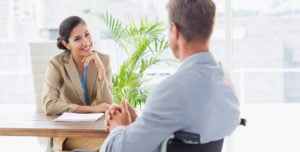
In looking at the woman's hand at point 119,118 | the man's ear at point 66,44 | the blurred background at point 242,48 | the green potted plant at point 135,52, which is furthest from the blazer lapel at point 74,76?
the blurred background at point 242,48

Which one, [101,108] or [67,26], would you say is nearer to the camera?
[101,108]

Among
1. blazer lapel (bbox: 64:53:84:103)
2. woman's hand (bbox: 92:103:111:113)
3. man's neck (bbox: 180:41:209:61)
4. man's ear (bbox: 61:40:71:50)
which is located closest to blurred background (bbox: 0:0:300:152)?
man's ear (bbox: 61:40:71:50)

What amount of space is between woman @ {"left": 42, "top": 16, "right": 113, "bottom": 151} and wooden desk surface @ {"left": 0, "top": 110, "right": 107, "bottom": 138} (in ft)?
0.95

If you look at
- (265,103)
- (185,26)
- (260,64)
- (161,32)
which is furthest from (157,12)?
(185,26)

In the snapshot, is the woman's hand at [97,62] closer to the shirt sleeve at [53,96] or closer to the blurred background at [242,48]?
the shirt sleeve at [53,96]

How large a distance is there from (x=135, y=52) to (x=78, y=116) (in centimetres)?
124

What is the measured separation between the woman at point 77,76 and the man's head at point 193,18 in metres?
1.26

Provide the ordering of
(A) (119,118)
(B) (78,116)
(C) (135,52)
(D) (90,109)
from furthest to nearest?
(C) (135,52) < (D) (90,109) < (B) (78,116) < (A) (119,118)

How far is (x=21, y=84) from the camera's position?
13.6 feet

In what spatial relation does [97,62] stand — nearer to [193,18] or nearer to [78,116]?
[78,116]

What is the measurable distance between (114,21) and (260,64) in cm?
135

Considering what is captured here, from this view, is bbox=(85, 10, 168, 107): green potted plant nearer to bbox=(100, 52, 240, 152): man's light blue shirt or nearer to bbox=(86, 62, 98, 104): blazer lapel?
bbox=(86, 62, 98, 104): blazer lapel

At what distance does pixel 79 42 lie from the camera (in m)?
2.75

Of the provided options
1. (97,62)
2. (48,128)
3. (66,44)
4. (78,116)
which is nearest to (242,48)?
(97,62)
